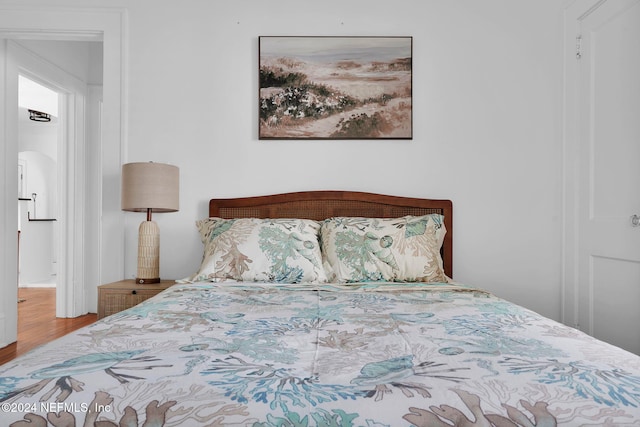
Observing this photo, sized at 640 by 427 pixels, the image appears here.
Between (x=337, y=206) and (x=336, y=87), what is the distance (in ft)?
2.57

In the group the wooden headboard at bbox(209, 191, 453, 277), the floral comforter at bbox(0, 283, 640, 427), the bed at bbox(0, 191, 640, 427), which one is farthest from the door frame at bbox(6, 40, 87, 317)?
the floral comforter at bbox(0, 283, 640, 427)

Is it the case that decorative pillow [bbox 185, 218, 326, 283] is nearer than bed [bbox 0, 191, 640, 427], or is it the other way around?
bed [bbox 0, 191, 640, 427]

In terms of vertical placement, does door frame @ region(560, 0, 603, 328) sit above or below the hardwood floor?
above

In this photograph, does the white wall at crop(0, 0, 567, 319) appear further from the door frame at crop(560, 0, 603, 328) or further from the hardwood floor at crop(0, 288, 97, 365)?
the hardwood floor at crop(0, 288, 97, 365)

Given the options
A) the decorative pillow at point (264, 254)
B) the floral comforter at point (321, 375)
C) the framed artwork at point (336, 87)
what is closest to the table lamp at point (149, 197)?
the decorative pillow at point (264, 254)

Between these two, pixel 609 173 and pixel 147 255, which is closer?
pixel 609 173

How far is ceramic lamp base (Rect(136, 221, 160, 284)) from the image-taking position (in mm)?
2586

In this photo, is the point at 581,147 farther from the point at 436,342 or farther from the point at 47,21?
the point at 47,21

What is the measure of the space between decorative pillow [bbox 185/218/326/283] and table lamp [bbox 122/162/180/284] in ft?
1.39

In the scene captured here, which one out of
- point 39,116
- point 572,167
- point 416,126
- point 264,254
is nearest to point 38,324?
point 264,254

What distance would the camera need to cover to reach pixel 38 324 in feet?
12.7

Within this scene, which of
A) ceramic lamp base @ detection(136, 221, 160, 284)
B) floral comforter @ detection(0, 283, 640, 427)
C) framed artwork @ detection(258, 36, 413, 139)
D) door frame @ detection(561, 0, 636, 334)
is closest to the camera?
floral comforter @ detection(0, 283, 640, 427)

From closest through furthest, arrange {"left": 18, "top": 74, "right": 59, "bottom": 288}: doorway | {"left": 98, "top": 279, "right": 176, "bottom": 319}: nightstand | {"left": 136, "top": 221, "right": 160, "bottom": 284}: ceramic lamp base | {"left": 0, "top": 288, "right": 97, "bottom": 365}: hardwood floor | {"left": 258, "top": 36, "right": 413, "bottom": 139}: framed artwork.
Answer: {"left": 98, "top": 279, "right": 176, "bottom": 319}: nightstand
{"left": 136, "top": 221, "right": 160, "bottom": 284}: ceramic lamp base
{"left": 258, "top": 36, "right": 413, "bottom": 139}: framed artwork
{"left": 0, "top": 288, "right": 97, "bottom": 365}: hardwood floor
{"left": 18, "top": 74, "right": 59, "bottom": 288}: doorway

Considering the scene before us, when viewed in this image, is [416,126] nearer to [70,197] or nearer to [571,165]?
[571,165]
